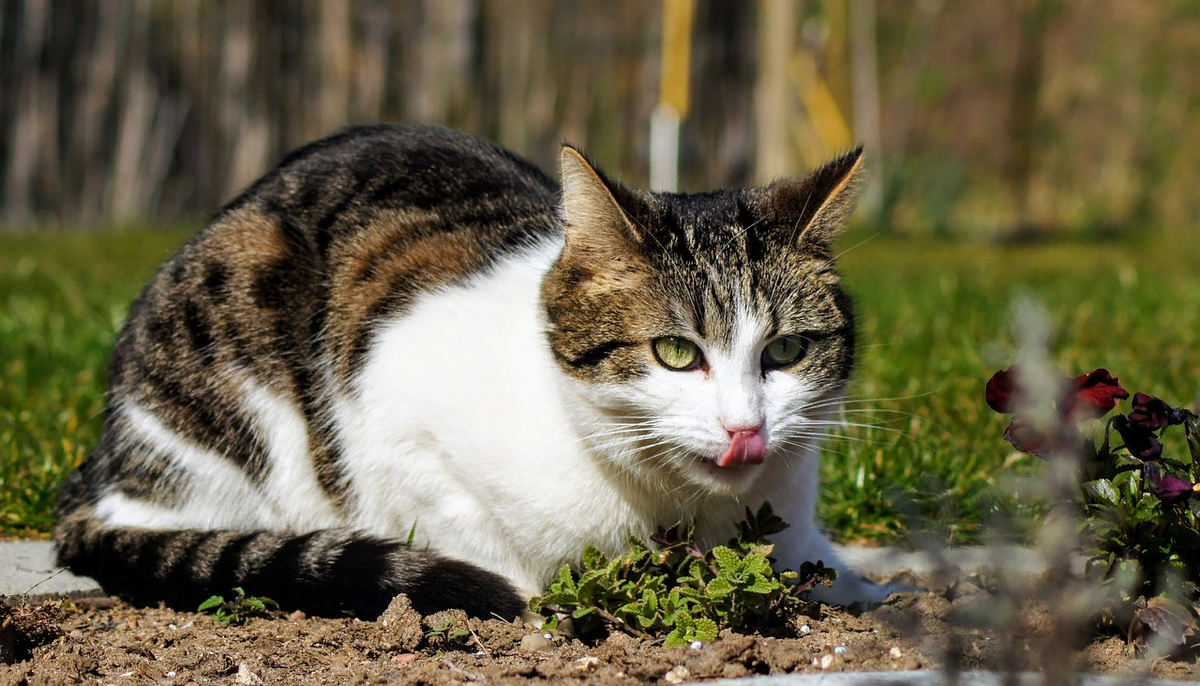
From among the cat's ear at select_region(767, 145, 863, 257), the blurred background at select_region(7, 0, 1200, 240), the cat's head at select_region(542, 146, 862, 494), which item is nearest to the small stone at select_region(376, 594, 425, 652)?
the cat's head at select_region(542, 146, 862, 494)

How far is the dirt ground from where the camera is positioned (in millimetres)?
1986

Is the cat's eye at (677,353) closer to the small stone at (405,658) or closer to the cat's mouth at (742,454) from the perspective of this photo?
the cat's mouth at (742,454)

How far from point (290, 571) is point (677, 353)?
0.93 meters

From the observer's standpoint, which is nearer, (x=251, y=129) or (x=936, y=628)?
(x=936, y=628)

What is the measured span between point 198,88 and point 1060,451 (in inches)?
353

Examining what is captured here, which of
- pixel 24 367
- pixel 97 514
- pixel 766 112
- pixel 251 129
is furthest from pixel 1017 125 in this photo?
pixel 97 514

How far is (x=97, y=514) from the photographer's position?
9.26ft

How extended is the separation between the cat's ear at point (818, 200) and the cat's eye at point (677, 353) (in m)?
0.35

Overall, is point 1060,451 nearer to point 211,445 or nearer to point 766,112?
point 211,445

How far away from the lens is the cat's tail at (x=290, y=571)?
94.1 inches

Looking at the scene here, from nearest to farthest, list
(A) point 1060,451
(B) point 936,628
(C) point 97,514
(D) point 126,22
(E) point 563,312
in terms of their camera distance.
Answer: (A) point 1060,451 < (B) point 936,628 < (E) point 563,312 < (C) point 97,514 < (D) point 126,22

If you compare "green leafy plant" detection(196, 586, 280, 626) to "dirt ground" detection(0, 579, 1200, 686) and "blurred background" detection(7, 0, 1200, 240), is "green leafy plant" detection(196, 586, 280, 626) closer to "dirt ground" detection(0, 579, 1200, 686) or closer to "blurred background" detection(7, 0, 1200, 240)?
"dirt ground" detection(0, 579, 1200, 686)

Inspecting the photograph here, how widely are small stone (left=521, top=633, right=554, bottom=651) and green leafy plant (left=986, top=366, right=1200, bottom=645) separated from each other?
3.00ft

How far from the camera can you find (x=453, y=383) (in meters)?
2.57
